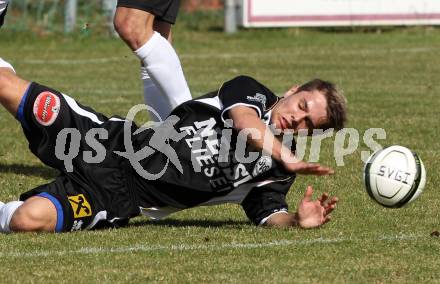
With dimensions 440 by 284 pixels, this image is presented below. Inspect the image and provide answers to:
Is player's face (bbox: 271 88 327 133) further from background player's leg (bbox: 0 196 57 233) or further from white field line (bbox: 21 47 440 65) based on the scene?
white field line (bbox: 21 47 440 65)

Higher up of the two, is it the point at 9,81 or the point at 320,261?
the point at 9,81

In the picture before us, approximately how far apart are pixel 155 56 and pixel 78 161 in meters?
1.38

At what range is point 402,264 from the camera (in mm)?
5227

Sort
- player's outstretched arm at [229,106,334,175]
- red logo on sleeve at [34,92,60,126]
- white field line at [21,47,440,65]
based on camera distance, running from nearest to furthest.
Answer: player's outstretched arm at [229,106,334,175], red logo on sleeve at [34,92,60,126], white field line at [21,47,440,65]

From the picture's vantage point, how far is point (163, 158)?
20.0 ft

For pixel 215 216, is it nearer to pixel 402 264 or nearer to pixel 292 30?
pixel 402 264

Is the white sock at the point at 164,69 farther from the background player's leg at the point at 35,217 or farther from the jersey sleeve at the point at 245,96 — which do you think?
the background player's leg at the point at 35,217

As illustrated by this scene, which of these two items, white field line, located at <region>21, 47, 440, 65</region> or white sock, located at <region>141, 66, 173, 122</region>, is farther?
white field line, located at <region>21, 47, 440, 65</region>

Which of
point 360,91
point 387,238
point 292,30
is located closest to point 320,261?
point 387,238

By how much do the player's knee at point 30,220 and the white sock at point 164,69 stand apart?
1.56 metres

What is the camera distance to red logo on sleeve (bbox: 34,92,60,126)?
609cm

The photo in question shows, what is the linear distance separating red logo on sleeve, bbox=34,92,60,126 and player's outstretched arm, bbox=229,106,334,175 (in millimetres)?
1007

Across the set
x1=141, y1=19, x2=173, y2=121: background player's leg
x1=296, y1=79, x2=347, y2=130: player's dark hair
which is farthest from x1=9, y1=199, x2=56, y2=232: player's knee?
x1=141, y1=19, x2=173, y2=121: background player's leg

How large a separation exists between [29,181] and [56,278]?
294 centimetres
